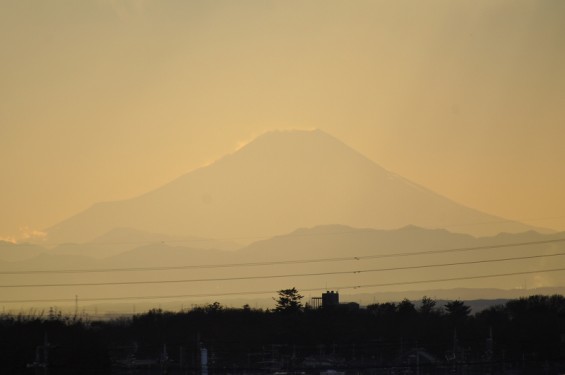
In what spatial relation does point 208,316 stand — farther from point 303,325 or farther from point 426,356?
point 426,356

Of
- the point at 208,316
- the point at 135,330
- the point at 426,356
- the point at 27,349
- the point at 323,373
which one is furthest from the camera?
the point at 208,316

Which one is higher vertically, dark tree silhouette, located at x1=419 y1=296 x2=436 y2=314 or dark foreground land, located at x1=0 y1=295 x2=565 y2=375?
dark tree silhouette, located at x1=419 y1=296 x2=436 y2=314

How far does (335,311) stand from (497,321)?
64.7 feet

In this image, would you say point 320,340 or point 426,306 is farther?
point 426,306

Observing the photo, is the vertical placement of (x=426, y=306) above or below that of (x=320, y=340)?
above

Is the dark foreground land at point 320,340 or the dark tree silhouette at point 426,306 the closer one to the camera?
the dark foreground land at point 320,340

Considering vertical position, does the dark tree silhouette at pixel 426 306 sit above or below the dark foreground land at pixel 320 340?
above

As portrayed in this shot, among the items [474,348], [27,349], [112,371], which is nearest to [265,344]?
[474,348]

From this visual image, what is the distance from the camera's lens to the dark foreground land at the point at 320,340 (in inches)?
3752

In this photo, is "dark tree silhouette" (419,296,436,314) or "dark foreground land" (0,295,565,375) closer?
"dark foreground land" (0,295,565,375)

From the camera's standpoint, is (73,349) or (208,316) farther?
(208,316)

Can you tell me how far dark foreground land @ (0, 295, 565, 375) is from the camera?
9531cm

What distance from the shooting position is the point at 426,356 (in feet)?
360

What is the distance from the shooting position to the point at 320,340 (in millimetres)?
116312
